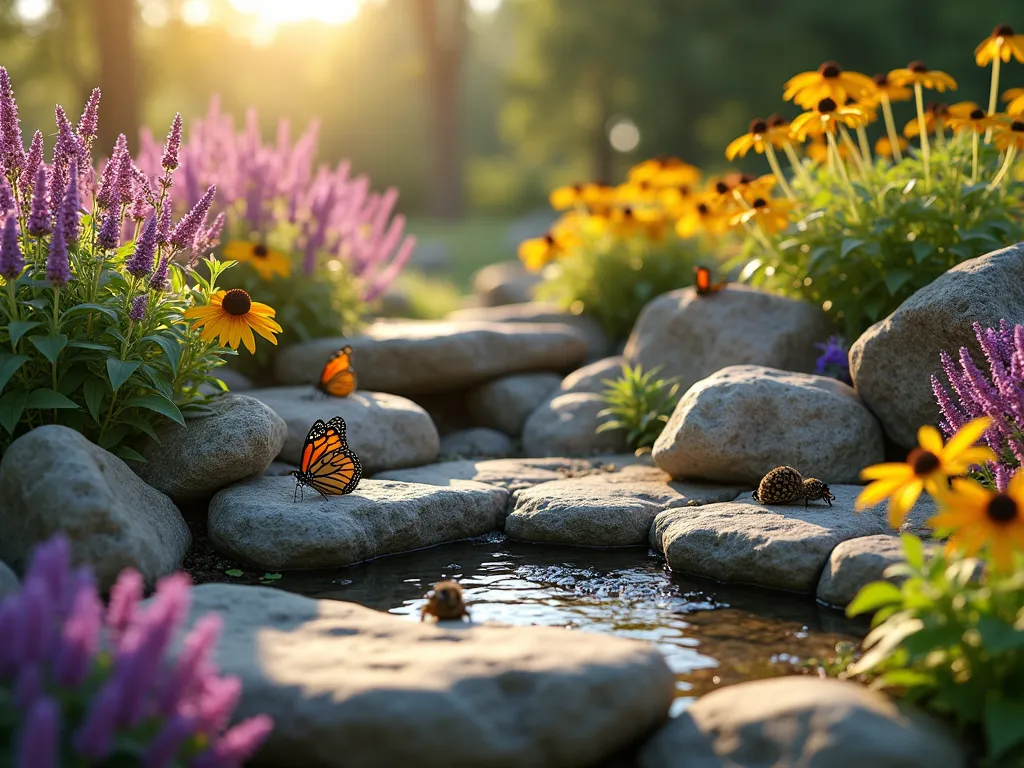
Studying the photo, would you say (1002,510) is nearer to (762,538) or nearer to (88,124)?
(762,538)

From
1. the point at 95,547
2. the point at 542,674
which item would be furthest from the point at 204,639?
the point at 95,547

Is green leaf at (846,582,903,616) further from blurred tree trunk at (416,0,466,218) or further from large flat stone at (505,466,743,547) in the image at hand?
blurred tree trunk at (416,0,466,218)

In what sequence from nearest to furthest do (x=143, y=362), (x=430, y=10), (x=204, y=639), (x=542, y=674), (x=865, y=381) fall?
(x=204, y=639) < (x=542, y=674) < (x=143, y=362) < (x=865, y=381) < (x=430, y=10)

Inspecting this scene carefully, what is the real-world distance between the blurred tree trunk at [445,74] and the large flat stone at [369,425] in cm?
2006

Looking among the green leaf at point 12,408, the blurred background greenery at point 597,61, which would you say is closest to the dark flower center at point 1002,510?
the green leaf at point 12,408

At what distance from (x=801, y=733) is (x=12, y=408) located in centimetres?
340

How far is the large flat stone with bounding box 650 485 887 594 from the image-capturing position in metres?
4.61

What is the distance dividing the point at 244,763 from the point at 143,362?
7.03 feet

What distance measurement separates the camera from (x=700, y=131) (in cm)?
2750

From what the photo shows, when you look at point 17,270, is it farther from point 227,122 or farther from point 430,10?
point 430,10

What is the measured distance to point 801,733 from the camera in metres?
3.00

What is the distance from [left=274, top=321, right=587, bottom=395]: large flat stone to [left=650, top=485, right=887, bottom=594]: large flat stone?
291cm

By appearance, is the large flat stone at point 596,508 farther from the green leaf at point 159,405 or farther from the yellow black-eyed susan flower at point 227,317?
the green leaf at point 159,405

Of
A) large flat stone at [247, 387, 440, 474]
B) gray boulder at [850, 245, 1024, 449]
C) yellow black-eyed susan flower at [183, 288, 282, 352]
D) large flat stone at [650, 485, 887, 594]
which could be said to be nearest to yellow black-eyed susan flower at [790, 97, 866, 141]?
gray boulder at [850, 245, 1024, 449]
